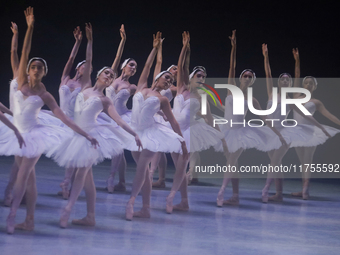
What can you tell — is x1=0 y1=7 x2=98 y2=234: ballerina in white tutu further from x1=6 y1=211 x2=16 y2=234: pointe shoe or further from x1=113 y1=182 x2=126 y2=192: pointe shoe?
x1=113 y1=182 x2=126 y2=192: pointe shoe

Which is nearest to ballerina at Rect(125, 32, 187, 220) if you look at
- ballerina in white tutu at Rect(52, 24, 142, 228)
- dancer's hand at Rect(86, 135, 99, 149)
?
ballerina in white tutu at Rect(52, 24, 142, 228)

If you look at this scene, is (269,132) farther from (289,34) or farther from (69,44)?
(69,44)

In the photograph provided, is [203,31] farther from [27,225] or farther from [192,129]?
[27,225]

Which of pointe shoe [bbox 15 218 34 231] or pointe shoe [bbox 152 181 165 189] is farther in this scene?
pointe shoe [bbox 152 181 165 189]

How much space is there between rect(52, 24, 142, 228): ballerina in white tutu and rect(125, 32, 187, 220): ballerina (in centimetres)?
25

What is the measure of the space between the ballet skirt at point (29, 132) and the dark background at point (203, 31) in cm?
535

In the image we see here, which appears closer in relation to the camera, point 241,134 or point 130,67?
point 241,134

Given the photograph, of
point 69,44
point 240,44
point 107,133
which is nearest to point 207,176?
point 240,44

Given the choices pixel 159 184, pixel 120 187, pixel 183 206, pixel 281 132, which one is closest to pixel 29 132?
pixel 183 206

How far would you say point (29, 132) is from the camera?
3.27m

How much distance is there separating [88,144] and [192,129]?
4.68 feet

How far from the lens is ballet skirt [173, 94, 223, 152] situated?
14.8ft

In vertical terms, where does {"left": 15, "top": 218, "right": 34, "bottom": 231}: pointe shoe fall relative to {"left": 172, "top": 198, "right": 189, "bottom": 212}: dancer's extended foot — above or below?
below

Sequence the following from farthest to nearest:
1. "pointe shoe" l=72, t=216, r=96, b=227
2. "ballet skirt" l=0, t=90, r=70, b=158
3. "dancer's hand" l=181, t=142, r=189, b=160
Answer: "dancer's hand" l=181, t=142, r=189, b=160 < "pointe shoe" l=72, t=216, r=96, b=227 < "ballet skirt" l=0, t=90, r=70, b=158
